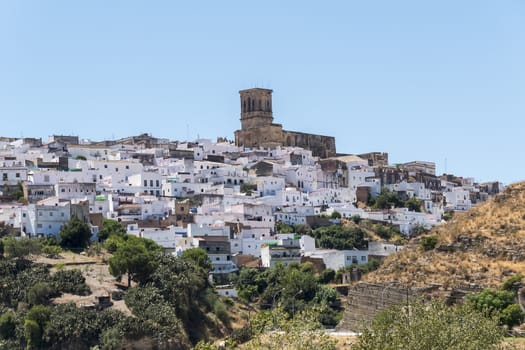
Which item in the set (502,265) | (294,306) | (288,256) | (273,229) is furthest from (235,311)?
(502,265)

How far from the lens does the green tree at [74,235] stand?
49656mm

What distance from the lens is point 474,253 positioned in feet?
96.6

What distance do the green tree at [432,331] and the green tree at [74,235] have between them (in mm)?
31324

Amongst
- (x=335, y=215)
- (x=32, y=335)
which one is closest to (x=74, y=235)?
(x=32, y=335)

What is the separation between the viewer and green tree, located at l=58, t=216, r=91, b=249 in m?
49.7

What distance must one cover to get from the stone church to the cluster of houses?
3.29 meters

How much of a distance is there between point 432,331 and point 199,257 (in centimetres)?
3142

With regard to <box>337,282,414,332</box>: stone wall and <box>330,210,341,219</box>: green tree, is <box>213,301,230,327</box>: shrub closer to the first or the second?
<box>337,282,414,332</box>: stone wall

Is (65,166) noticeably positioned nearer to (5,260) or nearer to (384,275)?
(5,260)

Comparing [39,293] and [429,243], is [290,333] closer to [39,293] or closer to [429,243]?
[429,243]

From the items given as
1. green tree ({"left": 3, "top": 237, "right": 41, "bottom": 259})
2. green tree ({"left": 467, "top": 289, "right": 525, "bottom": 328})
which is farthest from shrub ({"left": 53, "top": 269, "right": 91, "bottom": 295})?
green tree ({"left": 467, "top": 289, "right": 525, "bottom": 328})

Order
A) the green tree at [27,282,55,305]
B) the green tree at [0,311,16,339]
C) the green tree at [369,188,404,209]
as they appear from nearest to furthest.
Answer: the green tree at [0,311,16,339], the green tree at [27,282,55,305], the green tree at [369,188,404,209]

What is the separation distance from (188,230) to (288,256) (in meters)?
5.42

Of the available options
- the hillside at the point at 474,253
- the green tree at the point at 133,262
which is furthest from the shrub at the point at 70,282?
the hillside at the point at 474,253
